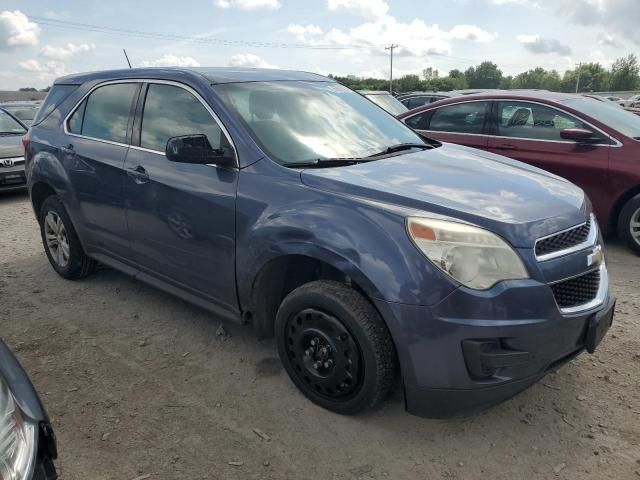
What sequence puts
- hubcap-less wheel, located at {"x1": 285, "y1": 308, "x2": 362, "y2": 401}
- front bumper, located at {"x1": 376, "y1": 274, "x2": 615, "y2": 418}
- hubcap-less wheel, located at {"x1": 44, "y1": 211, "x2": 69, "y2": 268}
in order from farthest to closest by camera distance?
hubcap-less wheel, located at {"x1": 44, "y1": 211, "x2": 69, "y2": 268} → hubcap-less wheel, located at {"x1": 285, "y1": 308, "x2": 362, "y2": 401} → front bumper, located at {"x1": 376, "y1": 274, "x2": 615, "y2": 418}

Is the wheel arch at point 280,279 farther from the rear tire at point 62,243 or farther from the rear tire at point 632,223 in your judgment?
the rear tire at point 632,223

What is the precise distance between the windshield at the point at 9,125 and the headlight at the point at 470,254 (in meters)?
9.52

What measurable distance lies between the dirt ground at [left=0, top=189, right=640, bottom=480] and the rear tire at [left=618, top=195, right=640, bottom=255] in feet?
4.96

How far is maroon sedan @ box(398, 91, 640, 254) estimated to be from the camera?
5.23 meters

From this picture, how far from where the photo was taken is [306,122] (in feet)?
10.7

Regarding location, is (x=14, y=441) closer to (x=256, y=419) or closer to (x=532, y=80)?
(x=256, y=419)

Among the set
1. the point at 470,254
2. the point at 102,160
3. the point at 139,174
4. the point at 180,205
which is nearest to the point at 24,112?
the point at 102,160

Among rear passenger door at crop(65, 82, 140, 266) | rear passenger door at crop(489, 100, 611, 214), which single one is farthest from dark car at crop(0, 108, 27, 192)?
rear passenger door at crop(489, 100, 611, 214)

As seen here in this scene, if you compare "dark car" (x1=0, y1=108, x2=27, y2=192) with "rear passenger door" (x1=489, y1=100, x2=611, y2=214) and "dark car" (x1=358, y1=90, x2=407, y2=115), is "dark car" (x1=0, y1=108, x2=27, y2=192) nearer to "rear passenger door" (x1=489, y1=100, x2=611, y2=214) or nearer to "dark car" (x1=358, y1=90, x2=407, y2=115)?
"dark car" (x1=358, y1=90, x2=407, y2=115)

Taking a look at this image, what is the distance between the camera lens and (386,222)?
2402mm

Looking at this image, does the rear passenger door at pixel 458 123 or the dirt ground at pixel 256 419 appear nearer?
the dirt ground at pixel 256 419

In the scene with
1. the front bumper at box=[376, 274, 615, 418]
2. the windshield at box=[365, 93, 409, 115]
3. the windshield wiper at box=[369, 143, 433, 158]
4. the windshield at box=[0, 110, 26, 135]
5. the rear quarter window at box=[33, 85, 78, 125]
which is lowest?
the front bumper at box=[376, 274, 615, 418]

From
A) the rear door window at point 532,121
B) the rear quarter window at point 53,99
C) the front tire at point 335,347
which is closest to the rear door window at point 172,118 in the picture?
the front tire at point 335,347

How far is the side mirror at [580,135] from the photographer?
17.8 feet
